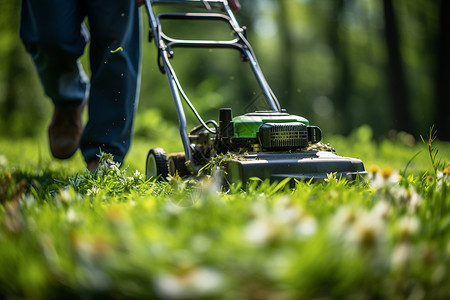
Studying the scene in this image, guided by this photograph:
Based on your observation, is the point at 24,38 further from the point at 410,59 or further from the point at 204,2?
the point at 410,59

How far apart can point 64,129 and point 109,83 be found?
808 millimetres

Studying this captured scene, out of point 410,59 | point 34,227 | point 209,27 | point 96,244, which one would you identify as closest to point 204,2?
point 34,227

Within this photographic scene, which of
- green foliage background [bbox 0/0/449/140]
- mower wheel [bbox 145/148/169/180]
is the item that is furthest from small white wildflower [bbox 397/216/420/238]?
green foliage background [bbox 0/0/449/140]

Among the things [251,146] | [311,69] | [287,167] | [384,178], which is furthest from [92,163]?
[311,69]

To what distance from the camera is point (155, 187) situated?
232cm

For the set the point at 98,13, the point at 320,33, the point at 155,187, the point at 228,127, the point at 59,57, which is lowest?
the point at 155,187

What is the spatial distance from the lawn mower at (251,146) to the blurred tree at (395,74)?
23.7 ft

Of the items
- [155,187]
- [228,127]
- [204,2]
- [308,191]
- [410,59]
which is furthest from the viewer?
[410,59]

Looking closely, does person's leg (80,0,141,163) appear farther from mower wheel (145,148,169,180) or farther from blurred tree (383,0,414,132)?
blurred tree (383,0,414,132)

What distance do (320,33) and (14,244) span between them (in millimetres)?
17477

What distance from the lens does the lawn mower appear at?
2.33m

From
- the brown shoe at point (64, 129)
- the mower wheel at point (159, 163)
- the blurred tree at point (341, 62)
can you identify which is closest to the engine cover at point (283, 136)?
the mower wheel at point (159, 163)

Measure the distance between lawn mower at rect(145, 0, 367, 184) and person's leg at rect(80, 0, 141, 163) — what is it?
0.21 m

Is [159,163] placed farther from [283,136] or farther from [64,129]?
[64,129]
